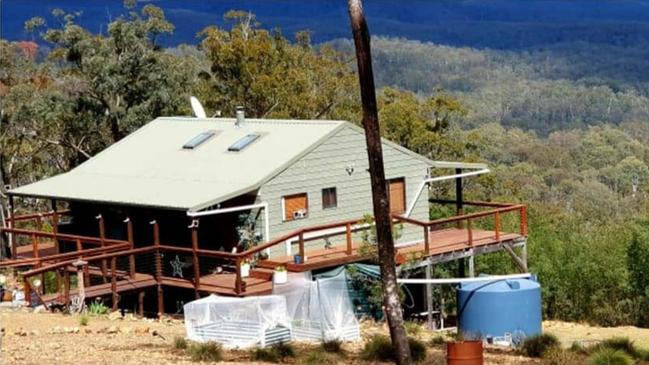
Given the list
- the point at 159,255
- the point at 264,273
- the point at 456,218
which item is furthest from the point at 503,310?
the point at 159,255

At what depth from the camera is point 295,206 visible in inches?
941

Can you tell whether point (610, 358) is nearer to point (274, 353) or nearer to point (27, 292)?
point (274, 353)

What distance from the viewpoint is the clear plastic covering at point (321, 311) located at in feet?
59.1

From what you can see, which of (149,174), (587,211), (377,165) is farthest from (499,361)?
(587,211)

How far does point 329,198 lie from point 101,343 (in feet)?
32.3

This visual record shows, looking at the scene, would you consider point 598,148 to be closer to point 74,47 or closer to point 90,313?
point 74,47

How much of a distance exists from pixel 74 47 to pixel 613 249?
1828 cm

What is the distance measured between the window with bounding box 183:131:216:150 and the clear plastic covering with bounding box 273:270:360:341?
7519 mm

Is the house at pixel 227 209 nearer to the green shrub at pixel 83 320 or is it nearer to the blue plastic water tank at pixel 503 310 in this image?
the green shrub at pixel 83 320

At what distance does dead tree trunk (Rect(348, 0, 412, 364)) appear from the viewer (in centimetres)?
1235

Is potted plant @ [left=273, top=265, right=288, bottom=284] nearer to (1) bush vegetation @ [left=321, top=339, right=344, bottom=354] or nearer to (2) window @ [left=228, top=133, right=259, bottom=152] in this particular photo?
(1) bush vegetation @ [left=321, top=339, right=344, bottom=354]

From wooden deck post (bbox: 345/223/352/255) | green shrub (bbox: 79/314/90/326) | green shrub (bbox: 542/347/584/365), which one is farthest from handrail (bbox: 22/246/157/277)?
green shrub (bbox: 542/347/584/365)

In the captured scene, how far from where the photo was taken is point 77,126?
38156 mm


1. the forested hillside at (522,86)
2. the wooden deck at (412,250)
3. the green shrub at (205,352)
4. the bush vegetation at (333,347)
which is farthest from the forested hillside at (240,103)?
the forested hillside at (522,86)
